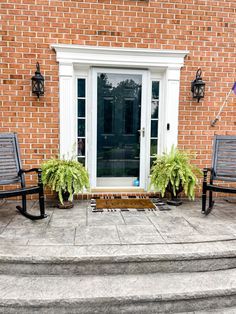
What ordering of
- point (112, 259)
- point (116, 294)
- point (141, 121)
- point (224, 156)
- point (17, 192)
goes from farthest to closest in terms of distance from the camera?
1. point (141, 121)
2. point (224, 156)
3. point (17, 192)
4. point (112, 259)
5. point (116, 294)

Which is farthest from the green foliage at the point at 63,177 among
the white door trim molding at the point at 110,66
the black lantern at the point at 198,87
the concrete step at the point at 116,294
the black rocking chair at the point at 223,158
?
the black lantern at the point at 198,87

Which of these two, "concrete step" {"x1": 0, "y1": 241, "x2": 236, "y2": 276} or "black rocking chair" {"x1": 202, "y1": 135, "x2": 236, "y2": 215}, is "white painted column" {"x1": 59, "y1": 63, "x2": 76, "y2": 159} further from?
"black rocking chair" {"x1": 202, "y1": 135, "x2": 236, "y2": 215}

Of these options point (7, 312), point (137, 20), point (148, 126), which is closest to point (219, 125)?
point (148, 126)

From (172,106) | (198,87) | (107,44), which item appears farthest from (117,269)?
(107,44)

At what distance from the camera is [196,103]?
12.1 ft

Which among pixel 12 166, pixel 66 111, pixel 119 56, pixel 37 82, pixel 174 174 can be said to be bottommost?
pixel 174 174

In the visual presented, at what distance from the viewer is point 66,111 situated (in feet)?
11.3

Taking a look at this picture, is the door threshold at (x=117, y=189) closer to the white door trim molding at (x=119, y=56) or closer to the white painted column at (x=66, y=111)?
the white painted column at (x=66, y=111)

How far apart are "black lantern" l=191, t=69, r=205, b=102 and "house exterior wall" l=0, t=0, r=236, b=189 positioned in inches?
3.4

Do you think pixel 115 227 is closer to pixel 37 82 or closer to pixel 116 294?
pixel 116 294

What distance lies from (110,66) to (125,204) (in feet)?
6.34

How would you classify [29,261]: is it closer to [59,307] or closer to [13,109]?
[59,307]

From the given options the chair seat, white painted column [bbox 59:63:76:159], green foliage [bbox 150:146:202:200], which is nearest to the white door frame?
white painted column [bbox 59:63:76:159]

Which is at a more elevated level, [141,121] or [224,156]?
[141,121]
